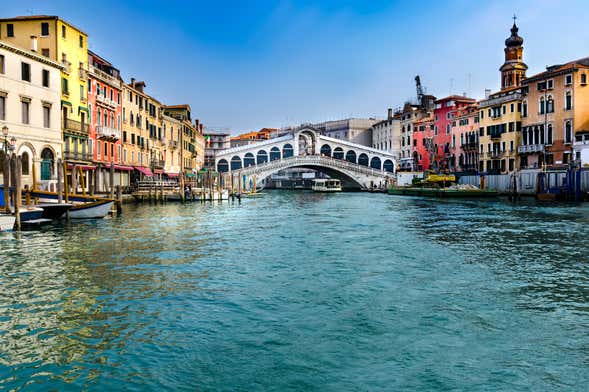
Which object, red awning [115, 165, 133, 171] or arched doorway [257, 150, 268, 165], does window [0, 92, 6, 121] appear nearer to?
red awning [115, 165, 133, 171]

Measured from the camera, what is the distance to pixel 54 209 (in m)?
18.1

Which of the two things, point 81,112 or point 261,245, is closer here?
point 261,245

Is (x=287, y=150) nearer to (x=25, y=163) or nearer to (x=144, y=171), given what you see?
(x=144, y=171)

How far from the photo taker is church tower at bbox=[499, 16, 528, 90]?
163 ft

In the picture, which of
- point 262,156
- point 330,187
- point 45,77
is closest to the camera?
point 45,77

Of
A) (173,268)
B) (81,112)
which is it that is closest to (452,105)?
(81,112)

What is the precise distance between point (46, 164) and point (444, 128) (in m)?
42.2

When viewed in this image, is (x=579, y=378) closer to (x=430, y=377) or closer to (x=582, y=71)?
(x=430, y=377)

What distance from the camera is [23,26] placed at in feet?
81.0

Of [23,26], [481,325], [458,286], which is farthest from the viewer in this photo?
[23,26]

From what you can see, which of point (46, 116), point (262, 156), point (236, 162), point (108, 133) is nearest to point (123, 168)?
point (108, 133)

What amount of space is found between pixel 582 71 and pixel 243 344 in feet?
125

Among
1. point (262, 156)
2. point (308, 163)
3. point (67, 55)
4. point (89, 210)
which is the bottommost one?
point (89, 210)

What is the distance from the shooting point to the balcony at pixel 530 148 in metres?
38.7
